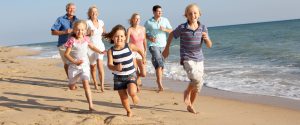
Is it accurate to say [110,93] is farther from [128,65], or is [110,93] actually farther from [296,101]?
[296,101]

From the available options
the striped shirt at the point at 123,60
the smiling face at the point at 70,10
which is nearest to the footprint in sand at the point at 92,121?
the striped shirt at the point at 123,60

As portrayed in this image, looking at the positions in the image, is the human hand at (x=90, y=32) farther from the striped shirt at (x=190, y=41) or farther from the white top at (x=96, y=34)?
the striped shirt at (x=190, y=41)

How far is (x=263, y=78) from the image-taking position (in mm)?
8781

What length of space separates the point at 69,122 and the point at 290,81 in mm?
5052

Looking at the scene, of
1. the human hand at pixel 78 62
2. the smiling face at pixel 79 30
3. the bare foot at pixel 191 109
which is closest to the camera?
the bare foot at pixel 191 109

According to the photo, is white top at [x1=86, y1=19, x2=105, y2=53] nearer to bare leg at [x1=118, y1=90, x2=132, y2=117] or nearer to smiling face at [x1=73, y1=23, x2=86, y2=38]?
smiling face at [x1=73, y1=23, x2=86, y2=38]

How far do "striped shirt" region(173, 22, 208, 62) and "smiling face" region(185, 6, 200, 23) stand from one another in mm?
118

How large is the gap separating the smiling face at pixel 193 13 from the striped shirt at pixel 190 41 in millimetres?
118

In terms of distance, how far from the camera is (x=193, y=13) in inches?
196

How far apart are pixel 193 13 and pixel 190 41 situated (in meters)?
0.36

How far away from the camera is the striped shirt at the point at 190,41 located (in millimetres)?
5078

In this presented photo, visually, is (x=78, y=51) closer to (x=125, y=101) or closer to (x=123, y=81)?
(x=123, y=81)

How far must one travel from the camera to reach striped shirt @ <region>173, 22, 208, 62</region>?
16.7 ft

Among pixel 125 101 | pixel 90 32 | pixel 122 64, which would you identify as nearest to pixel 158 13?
pixel 90 32
